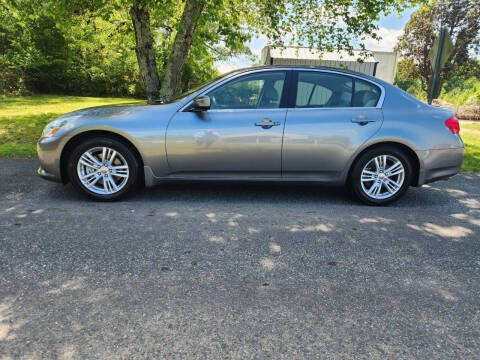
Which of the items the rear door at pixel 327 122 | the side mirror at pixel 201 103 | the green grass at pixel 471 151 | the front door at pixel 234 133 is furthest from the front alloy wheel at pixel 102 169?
the green grass at pixel 471 151

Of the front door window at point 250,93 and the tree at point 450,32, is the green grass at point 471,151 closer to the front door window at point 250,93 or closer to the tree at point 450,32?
the front door window at point 250,93

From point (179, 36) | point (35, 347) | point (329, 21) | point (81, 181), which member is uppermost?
point (329, 21)

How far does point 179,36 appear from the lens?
26.8 ft

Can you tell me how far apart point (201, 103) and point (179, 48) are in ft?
14.5

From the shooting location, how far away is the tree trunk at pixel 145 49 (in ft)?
26.5

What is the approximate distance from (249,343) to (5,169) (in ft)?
18.8

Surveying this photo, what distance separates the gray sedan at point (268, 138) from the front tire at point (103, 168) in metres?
0.01

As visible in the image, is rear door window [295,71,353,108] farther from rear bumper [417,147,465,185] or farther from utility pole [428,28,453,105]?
utility pole [428,28,453,105]

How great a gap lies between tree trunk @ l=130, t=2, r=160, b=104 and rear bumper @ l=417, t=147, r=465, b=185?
18.7 ft

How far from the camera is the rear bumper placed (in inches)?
186

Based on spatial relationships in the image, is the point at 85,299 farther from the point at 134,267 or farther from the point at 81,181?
the point at 81,181

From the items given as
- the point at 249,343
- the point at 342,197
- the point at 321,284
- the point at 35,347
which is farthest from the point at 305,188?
the point at 35,347

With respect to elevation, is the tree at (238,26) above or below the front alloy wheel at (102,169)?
above

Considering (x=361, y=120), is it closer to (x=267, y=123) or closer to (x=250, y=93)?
(x=267, y=123)
